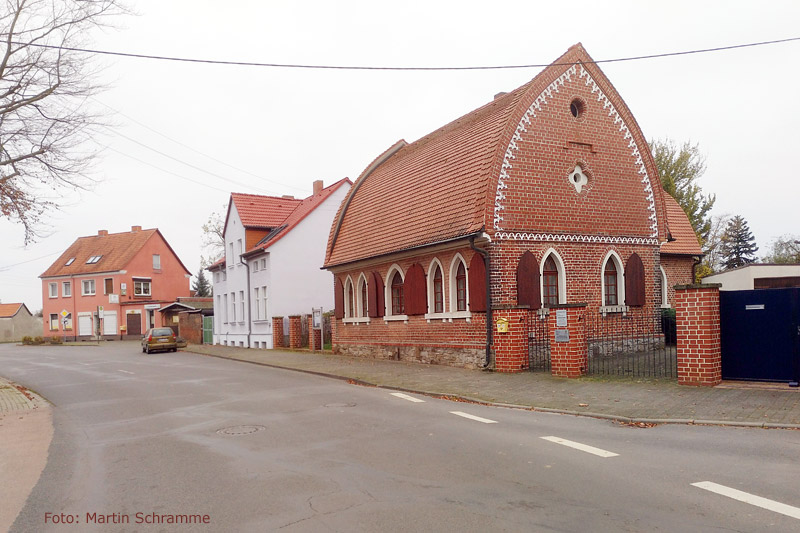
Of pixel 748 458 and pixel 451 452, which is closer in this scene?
pixel 748 458

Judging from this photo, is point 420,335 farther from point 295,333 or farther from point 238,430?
point 295,333

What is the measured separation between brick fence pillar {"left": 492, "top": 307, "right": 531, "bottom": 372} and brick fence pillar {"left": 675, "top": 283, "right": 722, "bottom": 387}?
4483mm

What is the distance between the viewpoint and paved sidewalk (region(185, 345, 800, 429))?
371 inches

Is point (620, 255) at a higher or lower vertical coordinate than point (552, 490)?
higher

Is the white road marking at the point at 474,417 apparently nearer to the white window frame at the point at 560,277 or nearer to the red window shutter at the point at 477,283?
the red window shutter at the point at 477,283

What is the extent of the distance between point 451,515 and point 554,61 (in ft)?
54.9

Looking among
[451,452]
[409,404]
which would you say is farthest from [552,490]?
[409,404]

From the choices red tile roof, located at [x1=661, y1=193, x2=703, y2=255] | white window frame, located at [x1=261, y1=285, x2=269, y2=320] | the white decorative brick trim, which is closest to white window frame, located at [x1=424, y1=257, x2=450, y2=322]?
the white decorative brick trim

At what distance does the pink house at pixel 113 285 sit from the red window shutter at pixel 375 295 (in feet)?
137

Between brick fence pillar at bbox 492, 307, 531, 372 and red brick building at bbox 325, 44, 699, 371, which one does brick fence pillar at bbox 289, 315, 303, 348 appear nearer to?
red brick building at bbox 325, 44, 699, 371

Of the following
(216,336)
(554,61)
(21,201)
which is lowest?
(216,336)

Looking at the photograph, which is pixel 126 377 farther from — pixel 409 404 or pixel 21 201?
pixel 409 404

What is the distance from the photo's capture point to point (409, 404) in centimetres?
1205

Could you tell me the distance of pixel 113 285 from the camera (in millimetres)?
61844
